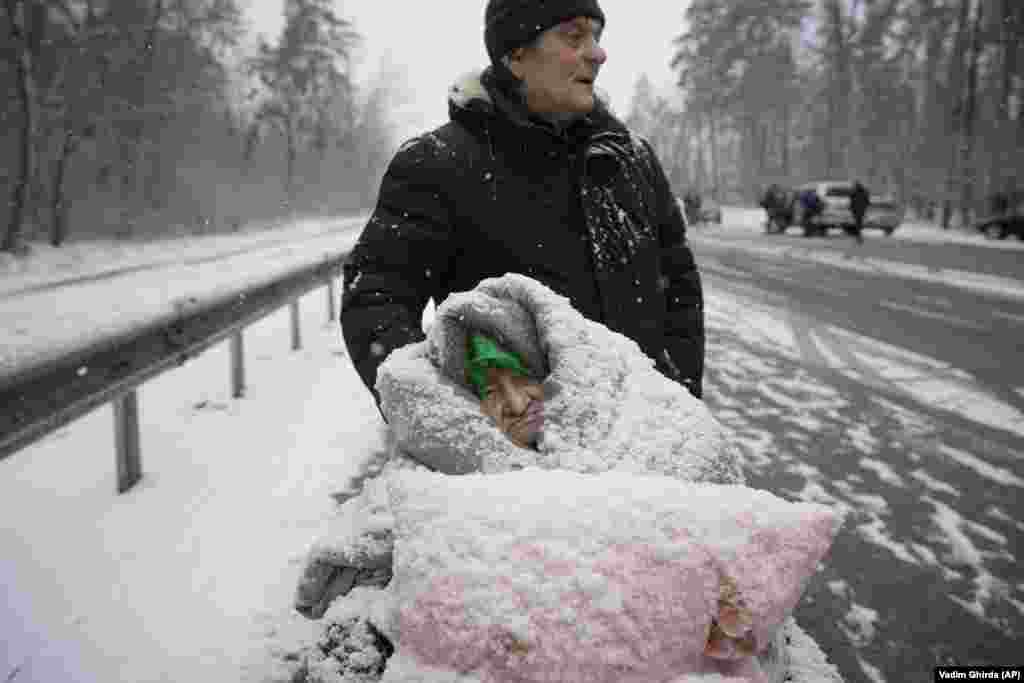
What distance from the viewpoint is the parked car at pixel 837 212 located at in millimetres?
29750

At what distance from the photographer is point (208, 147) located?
43750 millimetres

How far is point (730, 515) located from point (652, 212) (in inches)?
52.9

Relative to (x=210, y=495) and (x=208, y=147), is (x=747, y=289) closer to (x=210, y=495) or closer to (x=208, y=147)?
(x=210, y=495)

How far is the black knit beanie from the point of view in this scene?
1.84m

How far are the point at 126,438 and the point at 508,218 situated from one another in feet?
9.08

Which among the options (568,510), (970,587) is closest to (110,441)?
(568,510)

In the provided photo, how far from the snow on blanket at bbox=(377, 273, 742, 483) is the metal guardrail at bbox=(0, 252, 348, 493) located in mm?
1936

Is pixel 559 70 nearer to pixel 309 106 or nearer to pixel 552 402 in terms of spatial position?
pixel 552 402

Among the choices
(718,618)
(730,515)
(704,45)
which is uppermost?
(704,45)

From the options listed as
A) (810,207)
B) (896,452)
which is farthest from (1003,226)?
(896,452)

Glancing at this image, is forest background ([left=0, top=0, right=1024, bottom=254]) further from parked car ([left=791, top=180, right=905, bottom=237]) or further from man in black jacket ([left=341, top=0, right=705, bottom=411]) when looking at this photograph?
man in black jacket ([left=341, top=0, right=705, bottom=411])

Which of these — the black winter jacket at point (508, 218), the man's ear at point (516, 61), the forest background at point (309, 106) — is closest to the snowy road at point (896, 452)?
the black winter jacket at point (508, 218)

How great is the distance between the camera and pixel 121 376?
3236mm

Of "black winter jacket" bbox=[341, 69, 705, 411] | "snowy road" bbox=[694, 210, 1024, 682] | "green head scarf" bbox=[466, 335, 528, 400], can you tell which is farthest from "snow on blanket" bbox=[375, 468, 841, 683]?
"snowy road" bbox=[694, 210, 1024, 682]
